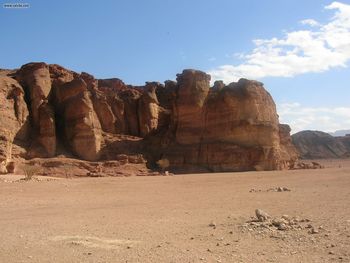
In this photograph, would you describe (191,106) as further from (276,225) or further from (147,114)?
(276,225)

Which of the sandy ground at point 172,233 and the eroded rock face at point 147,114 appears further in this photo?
the eroded rock face at point 147,114

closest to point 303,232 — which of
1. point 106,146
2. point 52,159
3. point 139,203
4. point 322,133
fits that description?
point 139,203

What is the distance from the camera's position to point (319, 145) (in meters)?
98.6

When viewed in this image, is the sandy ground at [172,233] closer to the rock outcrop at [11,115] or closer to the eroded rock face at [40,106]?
the rock outcrop at [11,115]

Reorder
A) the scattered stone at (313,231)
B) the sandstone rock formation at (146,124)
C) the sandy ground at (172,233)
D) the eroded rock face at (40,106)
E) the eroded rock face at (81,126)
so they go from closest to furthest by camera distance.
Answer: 1. the sandy ground at (172,233)
2. the scattered stone at (313,231)
3. the eroded rock face at (40,106)
4. the sandstone rock formation at (146,124)
5. the eroded rock face at (81,126)

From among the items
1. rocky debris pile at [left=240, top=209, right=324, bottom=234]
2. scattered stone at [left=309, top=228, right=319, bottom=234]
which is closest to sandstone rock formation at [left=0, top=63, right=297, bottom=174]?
rocky debris pile at [left=240, top=209, right=324, bottom=234]

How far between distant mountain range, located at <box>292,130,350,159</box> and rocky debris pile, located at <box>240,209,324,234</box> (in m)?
85.7

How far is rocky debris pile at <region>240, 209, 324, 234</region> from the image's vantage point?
8.07m

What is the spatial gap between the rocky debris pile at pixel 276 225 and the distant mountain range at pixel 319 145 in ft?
281

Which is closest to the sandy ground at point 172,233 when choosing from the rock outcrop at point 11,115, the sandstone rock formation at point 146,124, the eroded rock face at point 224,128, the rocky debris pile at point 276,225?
the rocky debris pile at point 276,225

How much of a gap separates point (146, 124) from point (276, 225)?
→ 37.0m

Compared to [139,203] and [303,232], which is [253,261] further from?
[139,203]

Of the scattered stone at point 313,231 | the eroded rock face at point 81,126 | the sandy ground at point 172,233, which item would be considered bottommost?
the sandy ground at point 172,233

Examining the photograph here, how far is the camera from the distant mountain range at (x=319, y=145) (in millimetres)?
93500
